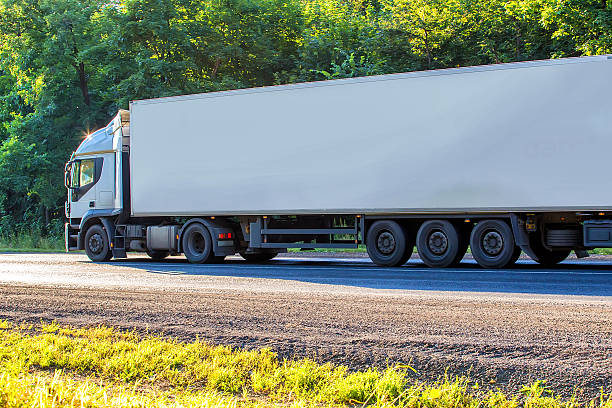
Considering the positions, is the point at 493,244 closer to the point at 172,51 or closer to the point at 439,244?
the point at 439,244

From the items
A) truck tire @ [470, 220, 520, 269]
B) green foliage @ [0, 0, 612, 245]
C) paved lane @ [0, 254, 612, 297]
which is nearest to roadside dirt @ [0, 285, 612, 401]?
paved lane @ [0, 254, 612, 297]

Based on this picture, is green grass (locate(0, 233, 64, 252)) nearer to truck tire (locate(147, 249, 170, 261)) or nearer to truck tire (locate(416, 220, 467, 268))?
truck tire (locate(147, 249, 170, 261))

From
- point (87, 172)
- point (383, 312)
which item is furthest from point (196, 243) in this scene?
point (383, 312)

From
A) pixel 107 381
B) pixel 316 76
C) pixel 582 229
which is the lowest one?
pixel 107 381

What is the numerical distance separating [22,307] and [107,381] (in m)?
4.45

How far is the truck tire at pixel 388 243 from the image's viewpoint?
52.8ft

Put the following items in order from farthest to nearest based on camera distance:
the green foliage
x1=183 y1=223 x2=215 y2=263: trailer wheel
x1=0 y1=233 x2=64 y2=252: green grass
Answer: the green foliage < x1=0 y1=233 x2=64 y2=252: green grass < x1=183 y1=223 x2=215 y2=263: trailer wheel

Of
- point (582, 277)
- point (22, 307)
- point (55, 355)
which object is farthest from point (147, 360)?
point (582, 277)

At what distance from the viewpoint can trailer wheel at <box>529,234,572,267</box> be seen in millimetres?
15406

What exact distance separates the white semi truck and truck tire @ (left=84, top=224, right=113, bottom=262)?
7 centimetres

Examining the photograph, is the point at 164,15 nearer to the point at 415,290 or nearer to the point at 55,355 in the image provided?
the point at 415,290

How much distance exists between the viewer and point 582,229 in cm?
1455

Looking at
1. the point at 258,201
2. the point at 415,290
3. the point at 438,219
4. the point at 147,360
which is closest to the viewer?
the point at 147,360

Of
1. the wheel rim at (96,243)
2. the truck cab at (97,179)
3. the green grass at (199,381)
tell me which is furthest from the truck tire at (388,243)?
the green grass at (199,381)
